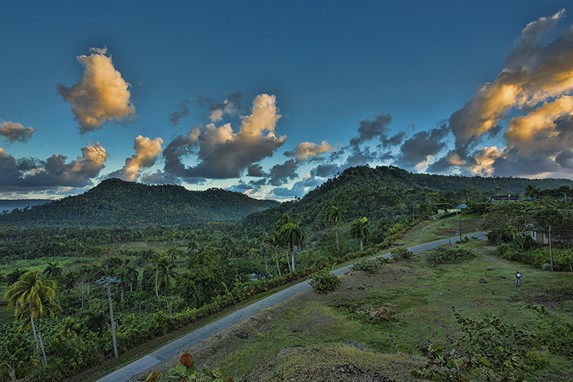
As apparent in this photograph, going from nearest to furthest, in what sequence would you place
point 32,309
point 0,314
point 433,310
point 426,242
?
point 433,310 < point 32,309 < point 426,242 < point 0,314

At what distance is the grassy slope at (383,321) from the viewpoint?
9.64 metres

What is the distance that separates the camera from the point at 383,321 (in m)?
16.5

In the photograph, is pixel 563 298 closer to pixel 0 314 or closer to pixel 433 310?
pixel 433 310

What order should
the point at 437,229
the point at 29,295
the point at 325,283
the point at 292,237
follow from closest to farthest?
the point at 325,283, the point at 29,295, the point at 292,237, the point at 437,229

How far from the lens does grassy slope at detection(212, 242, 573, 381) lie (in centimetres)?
964

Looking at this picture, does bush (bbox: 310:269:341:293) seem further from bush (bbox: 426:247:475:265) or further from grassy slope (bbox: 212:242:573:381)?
bush (bbox: 426:247:475:265)

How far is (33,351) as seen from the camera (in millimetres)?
31219

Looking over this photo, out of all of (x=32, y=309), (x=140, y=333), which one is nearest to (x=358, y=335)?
(x=140, y=333)

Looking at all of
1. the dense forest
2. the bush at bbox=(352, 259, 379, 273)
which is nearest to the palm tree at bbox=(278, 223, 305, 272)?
the dense forest

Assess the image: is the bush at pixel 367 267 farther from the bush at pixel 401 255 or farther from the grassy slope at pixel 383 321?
the bush at pixel 401 255

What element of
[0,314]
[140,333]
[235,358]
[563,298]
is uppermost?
[563,298]

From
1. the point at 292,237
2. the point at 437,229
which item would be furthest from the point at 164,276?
the point at 437,229

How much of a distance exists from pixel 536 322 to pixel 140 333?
22072mm

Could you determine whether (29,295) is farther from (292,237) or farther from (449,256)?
(449,256)
